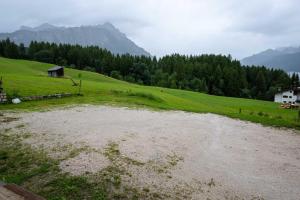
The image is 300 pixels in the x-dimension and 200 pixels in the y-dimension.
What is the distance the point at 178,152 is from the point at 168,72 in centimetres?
11523

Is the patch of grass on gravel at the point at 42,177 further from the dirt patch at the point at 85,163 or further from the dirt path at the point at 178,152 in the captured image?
the dirt path at the point at 178,152

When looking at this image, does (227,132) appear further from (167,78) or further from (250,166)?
(167,78)

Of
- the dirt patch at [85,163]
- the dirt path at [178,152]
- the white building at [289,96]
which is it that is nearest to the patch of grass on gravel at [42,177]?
the dirt patch at [85,163]

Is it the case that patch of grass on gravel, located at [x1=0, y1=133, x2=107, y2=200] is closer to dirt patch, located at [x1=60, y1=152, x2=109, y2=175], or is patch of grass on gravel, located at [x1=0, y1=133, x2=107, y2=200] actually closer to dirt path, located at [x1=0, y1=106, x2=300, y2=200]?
dirt patch, located at [x1=60, y1=152, x2=109, y2=175]

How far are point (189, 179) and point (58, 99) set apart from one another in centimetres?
2741

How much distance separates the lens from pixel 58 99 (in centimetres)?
3581

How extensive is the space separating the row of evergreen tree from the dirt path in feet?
296

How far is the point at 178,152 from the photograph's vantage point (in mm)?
16016

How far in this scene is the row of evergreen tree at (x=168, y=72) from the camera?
119125 mm

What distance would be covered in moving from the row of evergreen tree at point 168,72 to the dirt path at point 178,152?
9011 cm

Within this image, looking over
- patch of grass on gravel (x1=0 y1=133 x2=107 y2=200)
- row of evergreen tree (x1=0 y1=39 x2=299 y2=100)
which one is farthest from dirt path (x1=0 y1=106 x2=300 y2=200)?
row of evergreen tree (x1=0 y1=39 x2=299 y2=100)

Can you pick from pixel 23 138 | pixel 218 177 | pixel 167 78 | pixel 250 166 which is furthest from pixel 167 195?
pixel 167 78

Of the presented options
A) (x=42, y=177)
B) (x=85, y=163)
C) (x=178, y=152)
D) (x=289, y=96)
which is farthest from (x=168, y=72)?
(x=42, y=177)

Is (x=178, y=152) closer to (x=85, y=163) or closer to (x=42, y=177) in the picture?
(x=85, y=163)
